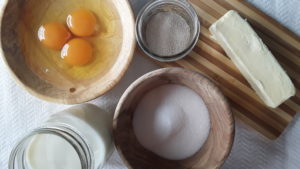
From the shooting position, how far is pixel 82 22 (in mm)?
981

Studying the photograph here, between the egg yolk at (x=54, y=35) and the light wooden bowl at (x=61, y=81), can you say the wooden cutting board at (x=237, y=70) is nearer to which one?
the light wooden bowl at (x=61, y=81)

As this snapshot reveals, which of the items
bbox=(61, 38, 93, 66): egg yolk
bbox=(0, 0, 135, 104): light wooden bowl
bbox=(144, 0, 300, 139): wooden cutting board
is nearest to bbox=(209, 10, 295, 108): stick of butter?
bbox=(144, 0, 300, 139): wooden cutting board

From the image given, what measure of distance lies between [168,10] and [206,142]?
34cm

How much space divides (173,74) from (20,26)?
421 millimetres

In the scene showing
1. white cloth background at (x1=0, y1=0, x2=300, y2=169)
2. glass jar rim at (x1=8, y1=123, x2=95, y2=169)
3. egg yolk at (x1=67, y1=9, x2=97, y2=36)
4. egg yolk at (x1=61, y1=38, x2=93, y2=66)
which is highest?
egg yolk at (x1=67, y1=9, x2=97, y2=36)

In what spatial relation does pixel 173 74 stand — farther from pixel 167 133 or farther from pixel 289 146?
pixel 289 146

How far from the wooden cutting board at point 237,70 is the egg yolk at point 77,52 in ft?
0.61

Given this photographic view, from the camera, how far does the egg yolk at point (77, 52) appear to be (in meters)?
0.99

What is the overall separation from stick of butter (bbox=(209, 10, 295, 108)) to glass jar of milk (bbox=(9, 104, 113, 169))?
1.16 ft

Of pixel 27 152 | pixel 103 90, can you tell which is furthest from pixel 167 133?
pixel 27 152

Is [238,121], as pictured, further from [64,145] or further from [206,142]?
[64,145]

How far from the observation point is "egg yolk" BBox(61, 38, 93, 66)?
99cm

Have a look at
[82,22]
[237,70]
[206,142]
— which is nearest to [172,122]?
[206,142]

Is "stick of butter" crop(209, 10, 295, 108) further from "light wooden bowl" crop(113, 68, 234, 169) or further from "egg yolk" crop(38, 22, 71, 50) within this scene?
"egg yolk" crop(38, 22, 71, 50)
